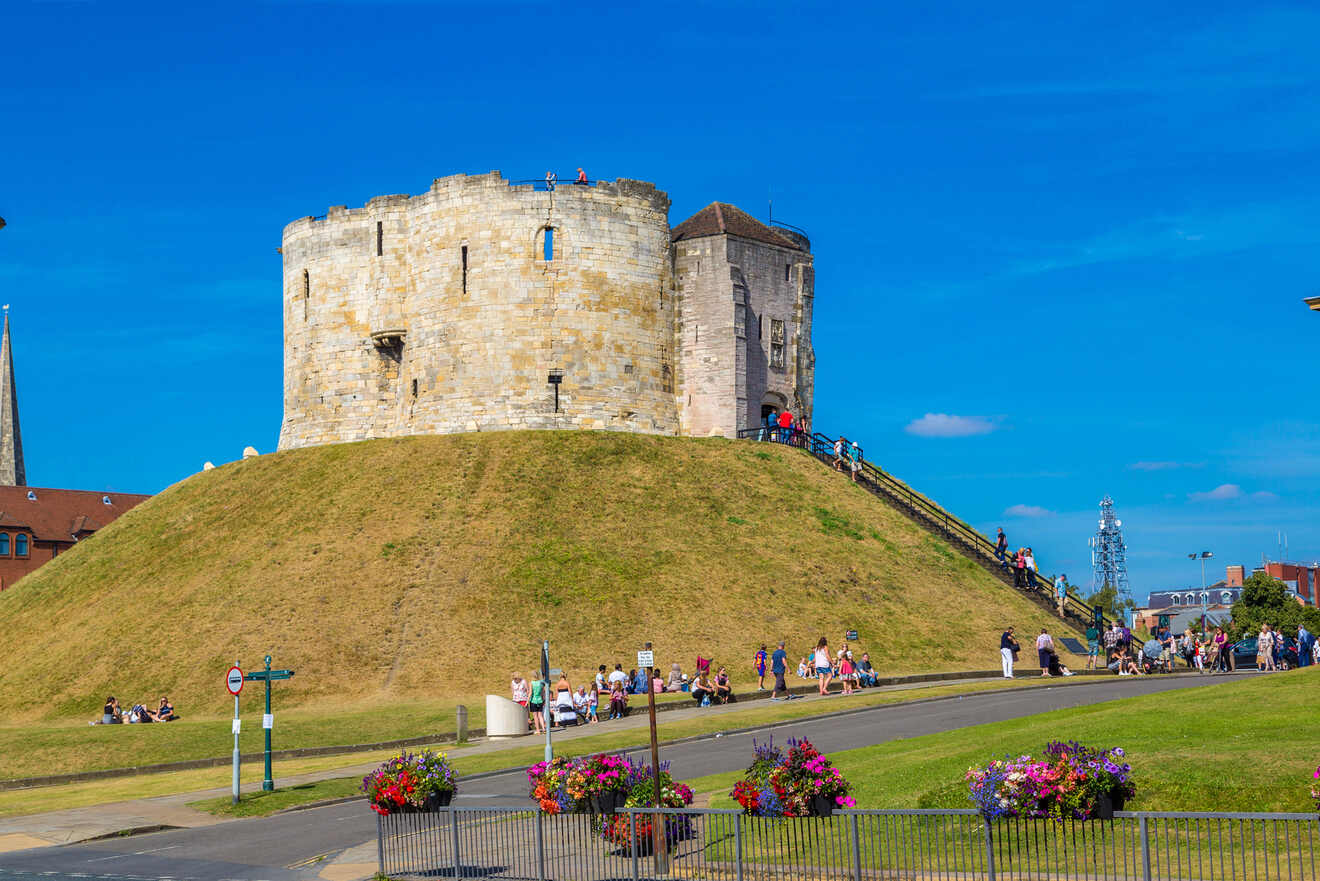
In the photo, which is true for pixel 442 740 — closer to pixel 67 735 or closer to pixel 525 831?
pixel 67 735

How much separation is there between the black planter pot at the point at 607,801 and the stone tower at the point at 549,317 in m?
46.9

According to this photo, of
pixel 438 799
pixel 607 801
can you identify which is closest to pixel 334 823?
pixel 438 799

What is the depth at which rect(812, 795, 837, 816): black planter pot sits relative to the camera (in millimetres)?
18812

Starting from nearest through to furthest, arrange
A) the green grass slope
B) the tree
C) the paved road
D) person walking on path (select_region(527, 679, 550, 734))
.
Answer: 1. the paved road
2. person walking on path (select_region(527, 679, 550, 734))
3. the green grass slope
4. the tree

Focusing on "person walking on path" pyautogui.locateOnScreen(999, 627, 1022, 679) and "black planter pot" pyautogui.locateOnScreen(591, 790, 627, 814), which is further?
"person walking on path" pyautogui.locateOnScreen(999, 627, 1022, 679)

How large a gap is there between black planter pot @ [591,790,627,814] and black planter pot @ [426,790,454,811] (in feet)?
9.60

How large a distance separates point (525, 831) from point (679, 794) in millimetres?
2418

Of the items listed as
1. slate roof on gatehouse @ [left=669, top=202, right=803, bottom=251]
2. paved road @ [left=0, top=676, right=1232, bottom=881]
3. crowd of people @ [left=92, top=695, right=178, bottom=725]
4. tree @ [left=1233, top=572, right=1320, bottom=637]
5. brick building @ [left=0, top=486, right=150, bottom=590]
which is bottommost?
paved road @ [left=0, top=676, right=1232, bottom=881]

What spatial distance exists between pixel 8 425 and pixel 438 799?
130639mm

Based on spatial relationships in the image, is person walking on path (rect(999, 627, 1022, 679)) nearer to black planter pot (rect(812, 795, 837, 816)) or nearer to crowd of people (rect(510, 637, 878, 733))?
crowd of people (rect(510, 637, 878, 733))

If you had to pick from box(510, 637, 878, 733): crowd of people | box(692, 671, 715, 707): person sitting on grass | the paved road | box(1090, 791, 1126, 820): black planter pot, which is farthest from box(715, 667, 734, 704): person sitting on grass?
box(1090, 791, 1126, 820): black planter pot

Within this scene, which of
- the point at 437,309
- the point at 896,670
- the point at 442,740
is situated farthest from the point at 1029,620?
the point at 437,309

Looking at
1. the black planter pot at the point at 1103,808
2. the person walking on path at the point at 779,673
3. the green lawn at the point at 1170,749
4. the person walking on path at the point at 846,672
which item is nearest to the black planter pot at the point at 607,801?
the green lawn at the point at 1170,749

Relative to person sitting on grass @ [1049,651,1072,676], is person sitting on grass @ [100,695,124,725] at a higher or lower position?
lower
